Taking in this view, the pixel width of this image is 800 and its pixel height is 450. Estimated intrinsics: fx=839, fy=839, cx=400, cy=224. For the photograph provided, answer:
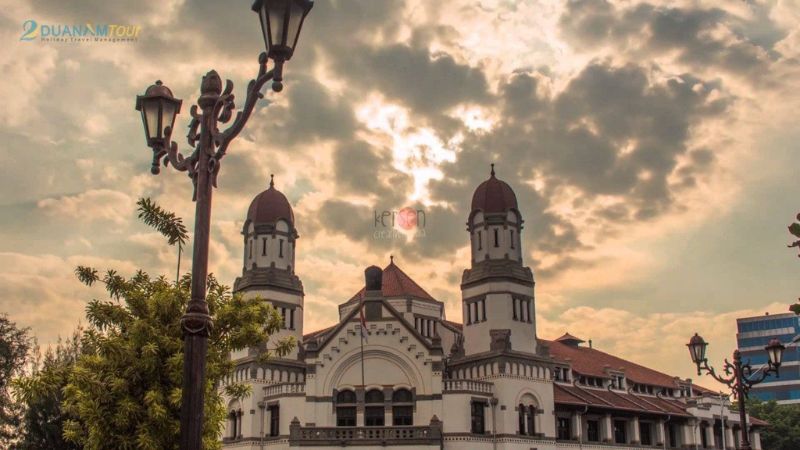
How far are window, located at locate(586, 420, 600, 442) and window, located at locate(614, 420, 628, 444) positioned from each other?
217 centimetres

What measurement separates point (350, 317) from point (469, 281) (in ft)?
30.6

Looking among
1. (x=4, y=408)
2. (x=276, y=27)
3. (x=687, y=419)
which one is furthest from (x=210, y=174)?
(x=687, y=419)

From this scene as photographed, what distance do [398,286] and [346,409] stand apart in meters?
15.9

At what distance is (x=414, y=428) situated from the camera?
166ft

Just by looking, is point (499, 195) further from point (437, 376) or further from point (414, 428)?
point (414, 428)

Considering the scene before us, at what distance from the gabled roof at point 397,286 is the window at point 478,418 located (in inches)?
578

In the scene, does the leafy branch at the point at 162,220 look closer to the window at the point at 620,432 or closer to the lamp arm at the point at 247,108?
the lamp arm at the point at 247,108

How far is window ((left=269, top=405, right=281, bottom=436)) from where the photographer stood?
54.6m

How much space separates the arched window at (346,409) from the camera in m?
53.2

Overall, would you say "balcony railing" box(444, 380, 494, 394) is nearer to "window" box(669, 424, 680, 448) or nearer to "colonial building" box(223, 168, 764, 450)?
"colonial building" box(223, 168, 764, 450)

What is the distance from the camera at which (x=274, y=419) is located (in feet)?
180

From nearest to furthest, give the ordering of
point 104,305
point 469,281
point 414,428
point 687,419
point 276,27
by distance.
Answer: point 276,27 < point 104,305 < point 414,428 < point 469,281 < point 687,419

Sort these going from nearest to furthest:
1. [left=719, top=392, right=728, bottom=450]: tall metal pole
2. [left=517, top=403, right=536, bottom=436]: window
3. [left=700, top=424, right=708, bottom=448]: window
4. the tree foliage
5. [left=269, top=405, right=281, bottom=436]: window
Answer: the tree foliage < [left=269, top=405, right=281, bottom=436]: window < [left=517, top=403, right=536, bottom=436]: window < [left=719, top=392, right=728, bottom=450]: tall metal pole < [left=700, top=424, right=708, bottom=448]: window

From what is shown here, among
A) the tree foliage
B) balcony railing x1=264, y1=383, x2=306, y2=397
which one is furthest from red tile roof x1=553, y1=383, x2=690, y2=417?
the tree foliage
